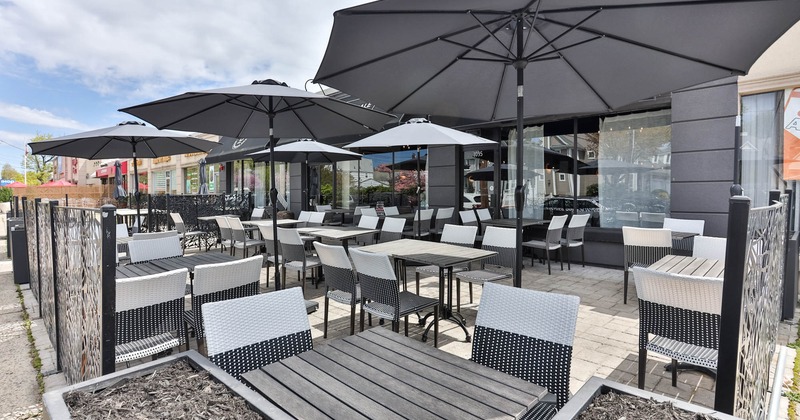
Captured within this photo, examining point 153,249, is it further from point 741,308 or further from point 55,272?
point 741,308

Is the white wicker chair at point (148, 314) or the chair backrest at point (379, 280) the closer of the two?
the white wicker chair at point (148, 314)

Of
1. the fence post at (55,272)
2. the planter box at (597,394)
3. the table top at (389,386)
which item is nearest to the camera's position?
the planter box at (597,394)

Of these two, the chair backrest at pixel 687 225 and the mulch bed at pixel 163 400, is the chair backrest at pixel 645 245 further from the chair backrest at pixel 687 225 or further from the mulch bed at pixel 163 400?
the mulch bed at pixel 163 400

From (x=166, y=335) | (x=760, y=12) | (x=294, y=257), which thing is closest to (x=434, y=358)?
(x=166, y=335)

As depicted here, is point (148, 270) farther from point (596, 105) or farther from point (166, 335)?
point (596, 105)

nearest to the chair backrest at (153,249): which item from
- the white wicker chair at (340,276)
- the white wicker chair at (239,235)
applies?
the white wicker chair at (340,276)

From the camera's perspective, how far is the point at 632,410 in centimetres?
130

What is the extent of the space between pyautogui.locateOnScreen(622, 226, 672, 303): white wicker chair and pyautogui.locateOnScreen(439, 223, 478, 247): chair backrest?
172 centimetres

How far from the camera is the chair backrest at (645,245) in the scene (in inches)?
179

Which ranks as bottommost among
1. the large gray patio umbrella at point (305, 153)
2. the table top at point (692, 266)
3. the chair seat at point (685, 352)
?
the chair seat at point (685, 352)

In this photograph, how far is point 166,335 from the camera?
2.81m

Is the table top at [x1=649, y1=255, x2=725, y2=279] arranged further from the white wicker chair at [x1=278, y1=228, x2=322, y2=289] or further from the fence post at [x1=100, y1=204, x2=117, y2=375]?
the fence post at [x1=100, y1=204, x2=117, y2=375]

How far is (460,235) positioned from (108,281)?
3.83m

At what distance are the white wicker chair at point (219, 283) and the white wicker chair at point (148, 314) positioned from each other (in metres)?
0.11
